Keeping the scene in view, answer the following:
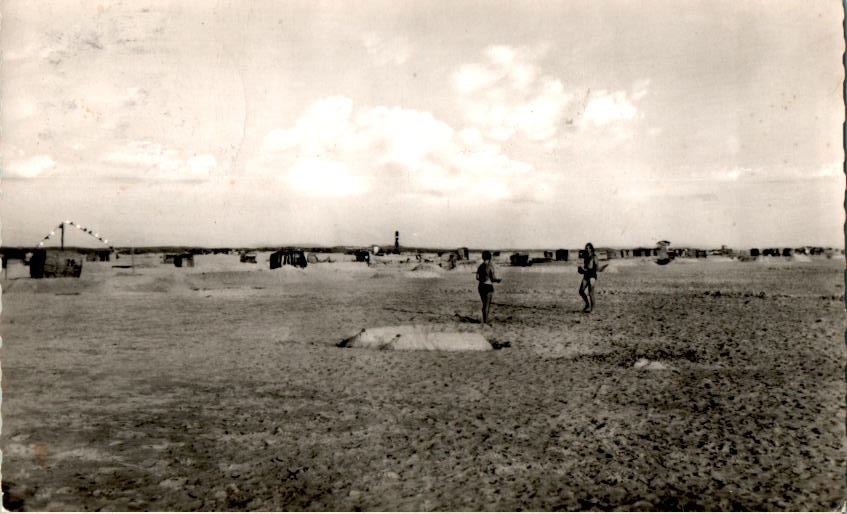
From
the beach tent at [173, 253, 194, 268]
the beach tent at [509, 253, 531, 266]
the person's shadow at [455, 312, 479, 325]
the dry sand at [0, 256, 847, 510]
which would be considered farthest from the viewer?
the beach tent at [509, 253, 531, 266]

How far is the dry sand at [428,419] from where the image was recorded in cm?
415

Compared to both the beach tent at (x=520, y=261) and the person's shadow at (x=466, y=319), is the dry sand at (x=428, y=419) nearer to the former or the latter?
the person's shadow at (x=466, y=319)

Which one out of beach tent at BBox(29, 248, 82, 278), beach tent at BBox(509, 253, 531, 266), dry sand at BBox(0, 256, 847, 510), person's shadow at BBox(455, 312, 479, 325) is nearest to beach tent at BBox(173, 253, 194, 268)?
beach tent at BBox(29, 248, 82, 278)

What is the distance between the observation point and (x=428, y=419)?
19.2ft

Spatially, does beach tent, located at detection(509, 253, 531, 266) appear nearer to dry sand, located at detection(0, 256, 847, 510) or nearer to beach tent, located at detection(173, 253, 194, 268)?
beach tent, located at detection(173, 253, 194, 268)

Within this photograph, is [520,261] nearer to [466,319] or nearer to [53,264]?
[53,264]

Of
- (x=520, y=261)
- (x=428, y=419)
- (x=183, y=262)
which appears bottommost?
(x=428, y=419)

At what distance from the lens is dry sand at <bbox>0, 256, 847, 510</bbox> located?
415cm

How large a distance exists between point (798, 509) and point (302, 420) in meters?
4.21

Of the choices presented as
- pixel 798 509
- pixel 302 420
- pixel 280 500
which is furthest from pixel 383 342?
pixel 798 509

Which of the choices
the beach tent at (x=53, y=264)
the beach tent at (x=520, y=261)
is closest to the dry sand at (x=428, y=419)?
the beach tent at (x=53, y=264)

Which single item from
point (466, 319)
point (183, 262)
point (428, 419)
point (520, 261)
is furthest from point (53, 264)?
point (520, 261)

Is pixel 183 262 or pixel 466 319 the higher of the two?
pixel 183 262

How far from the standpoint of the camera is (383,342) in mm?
10125
